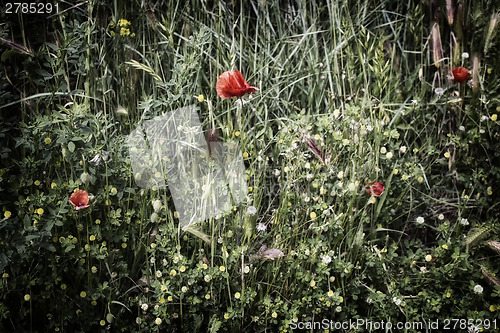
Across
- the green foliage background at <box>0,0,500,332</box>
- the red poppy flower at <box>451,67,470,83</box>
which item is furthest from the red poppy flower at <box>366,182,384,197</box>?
the red poppy flower at <box>451,67,470,83</box>

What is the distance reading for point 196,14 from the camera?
2289 mm

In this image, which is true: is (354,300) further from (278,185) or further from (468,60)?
(468,60)

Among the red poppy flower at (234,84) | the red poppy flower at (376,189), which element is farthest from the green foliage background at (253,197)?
the red poppy flower at (234,84)

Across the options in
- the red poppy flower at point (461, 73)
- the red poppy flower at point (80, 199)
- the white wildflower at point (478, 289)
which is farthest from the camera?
the red poppy flower at point (461, 73)

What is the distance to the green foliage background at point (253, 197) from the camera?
63.3 inches

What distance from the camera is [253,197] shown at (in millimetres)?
1753

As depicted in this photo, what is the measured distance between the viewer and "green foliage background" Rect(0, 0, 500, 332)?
1607mm

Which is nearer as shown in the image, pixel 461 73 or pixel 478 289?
pixel 478 289

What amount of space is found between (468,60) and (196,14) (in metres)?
1.29

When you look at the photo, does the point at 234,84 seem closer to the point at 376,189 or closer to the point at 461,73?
the point at 376,189

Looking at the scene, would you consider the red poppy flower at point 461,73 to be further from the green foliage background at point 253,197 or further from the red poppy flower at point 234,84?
the red poppy flower at point 234,84

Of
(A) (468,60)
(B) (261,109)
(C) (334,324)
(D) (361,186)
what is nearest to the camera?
(C) (334,324)

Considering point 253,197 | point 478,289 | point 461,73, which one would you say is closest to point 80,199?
point 253,197

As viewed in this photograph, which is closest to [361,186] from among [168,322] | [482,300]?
[482,300]
